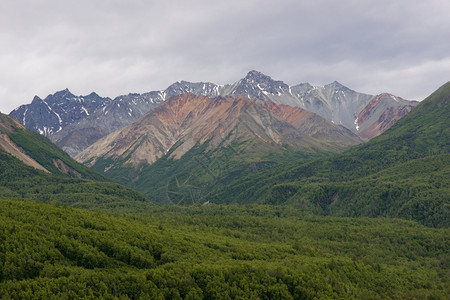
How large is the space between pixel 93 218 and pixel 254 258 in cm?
7551

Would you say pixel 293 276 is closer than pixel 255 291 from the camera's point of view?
No

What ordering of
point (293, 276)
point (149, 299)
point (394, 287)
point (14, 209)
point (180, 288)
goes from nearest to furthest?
point (149, 299), point (180, 288), point (293, 276), point (14, 209), point (394, 287)

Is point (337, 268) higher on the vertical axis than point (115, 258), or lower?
lower

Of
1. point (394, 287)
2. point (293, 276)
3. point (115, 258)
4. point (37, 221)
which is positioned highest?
point (37, 221)

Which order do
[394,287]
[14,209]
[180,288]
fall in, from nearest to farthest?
[180,288] → [14,209] → [394,287]

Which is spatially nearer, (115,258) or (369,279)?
(115,258)

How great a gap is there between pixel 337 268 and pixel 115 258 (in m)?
94.7

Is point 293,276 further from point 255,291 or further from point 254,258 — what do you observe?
point 254,258

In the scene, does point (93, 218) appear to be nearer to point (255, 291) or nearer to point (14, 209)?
point (14, 209)

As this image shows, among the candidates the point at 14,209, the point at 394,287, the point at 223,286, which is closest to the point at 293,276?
the point at 223,286

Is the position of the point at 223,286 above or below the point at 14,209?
below

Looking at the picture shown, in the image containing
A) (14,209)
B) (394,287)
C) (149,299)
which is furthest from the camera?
(394,287)

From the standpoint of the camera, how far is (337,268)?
189m

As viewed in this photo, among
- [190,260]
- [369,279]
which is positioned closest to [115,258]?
[190,260]
